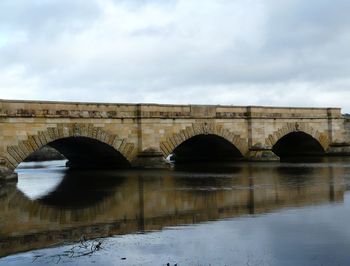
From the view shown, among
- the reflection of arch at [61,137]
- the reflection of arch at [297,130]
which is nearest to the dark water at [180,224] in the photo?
the reflection of arch at [61,137]

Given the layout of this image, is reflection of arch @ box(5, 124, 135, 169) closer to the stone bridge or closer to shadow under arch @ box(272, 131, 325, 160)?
the stone bridge

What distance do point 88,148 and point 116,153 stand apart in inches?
103

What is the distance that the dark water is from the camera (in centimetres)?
831

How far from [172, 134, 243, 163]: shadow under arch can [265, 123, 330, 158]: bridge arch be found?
2608 millimetres

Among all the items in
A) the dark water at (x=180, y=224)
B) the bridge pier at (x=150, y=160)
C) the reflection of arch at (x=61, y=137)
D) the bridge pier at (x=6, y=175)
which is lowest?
the dark water at (x=180, y=224)

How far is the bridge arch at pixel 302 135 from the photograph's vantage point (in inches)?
1404

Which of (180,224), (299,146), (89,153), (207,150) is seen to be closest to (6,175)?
(89,153)

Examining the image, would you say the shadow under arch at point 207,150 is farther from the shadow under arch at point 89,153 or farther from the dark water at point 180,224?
the dark water at point 180,224

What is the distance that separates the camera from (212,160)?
125 feet

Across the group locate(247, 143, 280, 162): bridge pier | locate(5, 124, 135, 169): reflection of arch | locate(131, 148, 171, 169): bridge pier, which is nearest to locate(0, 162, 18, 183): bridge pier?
locate(5, 124, 135, 169): reflection of arch

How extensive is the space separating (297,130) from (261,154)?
506cm

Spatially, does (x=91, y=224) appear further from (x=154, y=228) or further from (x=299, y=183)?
→ (x=299, y=183)

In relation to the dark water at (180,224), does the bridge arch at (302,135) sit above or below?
above

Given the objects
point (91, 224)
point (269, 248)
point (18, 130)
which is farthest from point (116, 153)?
point (269, 248)
